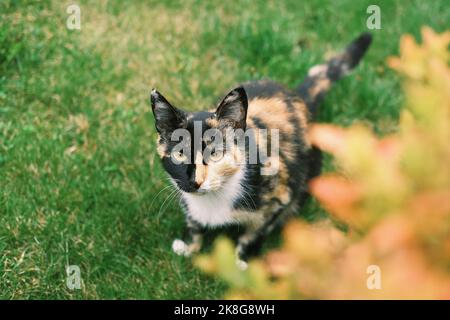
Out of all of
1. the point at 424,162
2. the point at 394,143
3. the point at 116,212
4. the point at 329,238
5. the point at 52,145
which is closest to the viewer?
the point at 424,162

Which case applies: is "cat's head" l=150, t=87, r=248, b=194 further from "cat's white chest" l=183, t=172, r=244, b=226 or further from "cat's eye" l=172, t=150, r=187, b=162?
"cat's white chest" l=183, t=172, r=244, b=226

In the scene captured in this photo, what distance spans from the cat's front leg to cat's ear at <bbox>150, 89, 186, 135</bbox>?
0.74 m

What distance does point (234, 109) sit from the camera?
255 centimetres

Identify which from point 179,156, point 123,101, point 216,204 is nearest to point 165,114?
point 179,156

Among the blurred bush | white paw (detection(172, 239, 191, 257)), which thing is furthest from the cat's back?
the blurred bush

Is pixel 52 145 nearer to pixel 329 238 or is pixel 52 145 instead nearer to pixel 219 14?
pixel 219 14

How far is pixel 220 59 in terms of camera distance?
423cm

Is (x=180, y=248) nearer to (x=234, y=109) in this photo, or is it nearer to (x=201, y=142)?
(x=201, y=142)

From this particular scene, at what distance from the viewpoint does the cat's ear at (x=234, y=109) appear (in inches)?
97.3

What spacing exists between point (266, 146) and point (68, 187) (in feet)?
4.56

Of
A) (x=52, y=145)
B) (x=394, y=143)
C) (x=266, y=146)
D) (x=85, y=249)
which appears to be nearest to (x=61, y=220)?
(x=85, y=249)

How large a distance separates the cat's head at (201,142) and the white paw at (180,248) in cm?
68

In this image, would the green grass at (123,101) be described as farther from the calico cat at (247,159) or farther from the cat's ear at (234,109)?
the cat's ear at (234,109)

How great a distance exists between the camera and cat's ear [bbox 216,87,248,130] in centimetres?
247
